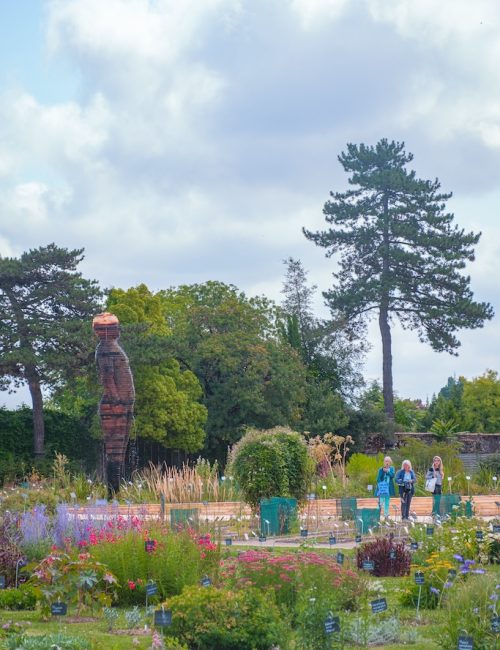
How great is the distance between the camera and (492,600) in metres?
7.55

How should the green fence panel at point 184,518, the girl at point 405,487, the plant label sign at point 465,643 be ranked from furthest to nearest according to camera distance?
the girl at point 405,487 → the green fence panel at point 184,518 → the plant label sign at point 465,643

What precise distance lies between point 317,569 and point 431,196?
38972 mm

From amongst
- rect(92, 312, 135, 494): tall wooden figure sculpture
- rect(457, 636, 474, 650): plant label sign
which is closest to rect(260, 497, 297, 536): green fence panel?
rect(92, 312, 135, 494): tall wooden figure sculpture

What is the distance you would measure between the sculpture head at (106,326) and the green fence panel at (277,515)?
19.7ft

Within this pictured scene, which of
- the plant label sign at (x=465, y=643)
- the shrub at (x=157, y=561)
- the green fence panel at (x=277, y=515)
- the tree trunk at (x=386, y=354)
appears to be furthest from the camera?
the tree trunk at (x=386, y=354)

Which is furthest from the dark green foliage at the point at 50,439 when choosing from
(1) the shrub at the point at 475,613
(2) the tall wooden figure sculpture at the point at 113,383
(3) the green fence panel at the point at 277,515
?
(1) the shrub at the point at 475,613

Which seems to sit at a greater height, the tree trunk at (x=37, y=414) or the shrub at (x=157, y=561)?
the tree trunk at (x=37, y=414)

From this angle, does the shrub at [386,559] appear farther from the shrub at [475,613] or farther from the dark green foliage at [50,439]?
the dark green foliage at [50,439]

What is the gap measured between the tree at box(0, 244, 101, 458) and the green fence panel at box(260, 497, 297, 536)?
56.4 ft

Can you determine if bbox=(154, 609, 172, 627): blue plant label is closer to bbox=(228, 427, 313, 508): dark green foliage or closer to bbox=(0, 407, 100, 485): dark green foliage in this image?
bbox=(228, 427, 313, 508): dark green foliage

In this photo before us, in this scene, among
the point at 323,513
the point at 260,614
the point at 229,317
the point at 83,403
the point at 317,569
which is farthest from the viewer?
the point at 229,317

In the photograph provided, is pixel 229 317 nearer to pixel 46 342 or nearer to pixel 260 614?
pixel 46 342

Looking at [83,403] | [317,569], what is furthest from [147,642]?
[83,403]

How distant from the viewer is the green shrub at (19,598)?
32.4ft
